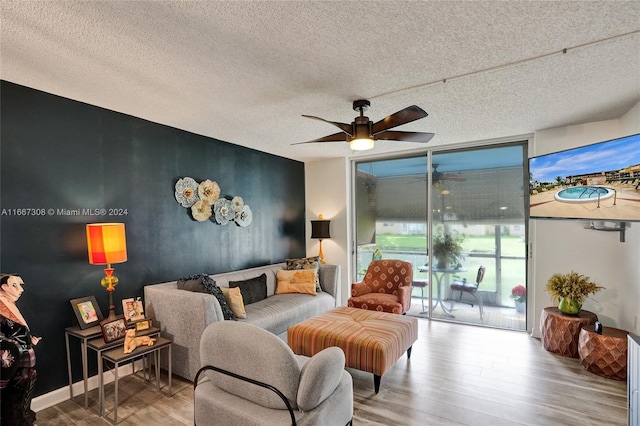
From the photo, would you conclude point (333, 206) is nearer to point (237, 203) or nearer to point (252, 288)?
point (237, 203)

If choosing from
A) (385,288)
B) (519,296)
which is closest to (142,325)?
(385,288)

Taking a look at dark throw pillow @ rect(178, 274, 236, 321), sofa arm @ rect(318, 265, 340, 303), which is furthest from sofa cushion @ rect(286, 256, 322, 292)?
dark throw pillow @ rect(178, 274, 236, 321)

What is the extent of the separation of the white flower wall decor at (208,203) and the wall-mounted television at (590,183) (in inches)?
142

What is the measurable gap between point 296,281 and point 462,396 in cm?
241

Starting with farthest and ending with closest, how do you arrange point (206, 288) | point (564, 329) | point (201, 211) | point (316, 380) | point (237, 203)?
point (237, 203) < point (201, 211) < point (564, 329) < point (206, 288) < point (316, 380)

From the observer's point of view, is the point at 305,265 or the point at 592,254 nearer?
the point at 592,254

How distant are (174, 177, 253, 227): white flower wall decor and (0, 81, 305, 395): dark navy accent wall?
87 mm

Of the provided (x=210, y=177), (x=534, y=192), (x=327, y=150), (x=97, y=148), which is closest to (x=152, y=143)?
(x=97, y=148)

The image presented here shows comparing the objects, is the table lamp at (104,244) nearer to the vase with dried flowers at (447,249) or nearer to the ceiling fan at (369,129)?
the ceiling fan at (369,129)

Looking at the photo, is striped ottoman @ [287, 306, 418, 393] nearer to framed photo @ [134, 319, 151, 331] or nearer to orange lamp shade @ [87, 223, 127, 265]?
framed photo @ [134, 319, 151, 331]

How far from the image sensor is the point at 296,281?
4.41 meters

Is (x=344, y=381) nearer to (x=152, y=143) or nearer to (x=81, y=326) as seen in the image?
(x=81, y=326)

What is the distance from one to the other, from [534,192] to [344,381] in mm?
2995

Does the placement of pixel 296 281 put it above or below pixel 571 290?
below
